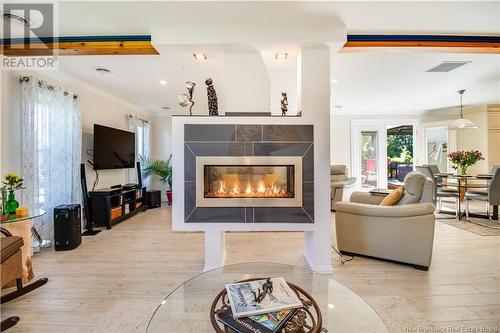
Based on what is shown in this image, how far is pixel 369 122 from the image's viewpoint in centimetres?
661

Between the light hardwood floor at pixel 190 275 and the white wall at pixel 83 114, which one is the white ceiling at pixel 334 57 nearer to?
the white wall at pixel 83 114

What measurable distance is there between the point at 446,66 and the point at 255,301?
13.8 ft

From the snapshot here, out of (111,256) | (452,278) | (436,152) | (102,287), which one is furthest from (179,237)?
(436,152)

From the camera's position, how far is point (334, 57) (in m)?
3.07

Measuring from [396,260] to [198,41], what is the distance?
3.05m

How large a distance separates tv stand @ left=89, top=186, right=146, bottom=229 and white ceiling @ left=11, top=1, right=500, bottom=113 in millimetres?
1832

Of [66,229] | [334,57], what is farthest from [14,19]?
[334,57]

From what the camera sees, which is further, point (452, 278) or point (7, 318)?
point (452, 278)

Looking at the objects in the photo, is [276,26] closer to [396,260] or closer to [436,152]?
[396,260]

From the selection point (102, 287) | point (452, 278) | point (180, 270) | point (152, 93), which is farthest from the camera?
point (152, 93)

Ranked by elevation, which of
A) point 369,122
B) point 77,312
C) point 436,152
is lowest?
point 77,312

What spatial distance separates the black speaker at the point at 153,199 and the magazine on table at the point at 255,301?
15.6 feet

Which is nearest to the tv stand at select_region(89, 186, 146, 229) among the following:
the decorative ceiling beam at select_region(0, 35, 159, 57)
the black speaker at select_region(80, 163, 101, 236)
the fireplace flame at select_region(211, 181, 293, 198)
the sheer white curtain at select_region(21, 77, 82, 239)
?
the black speaker at select_region(80, 163, 101, 236)

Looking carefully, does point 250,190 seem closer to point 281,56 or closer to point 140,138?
point 281,56
